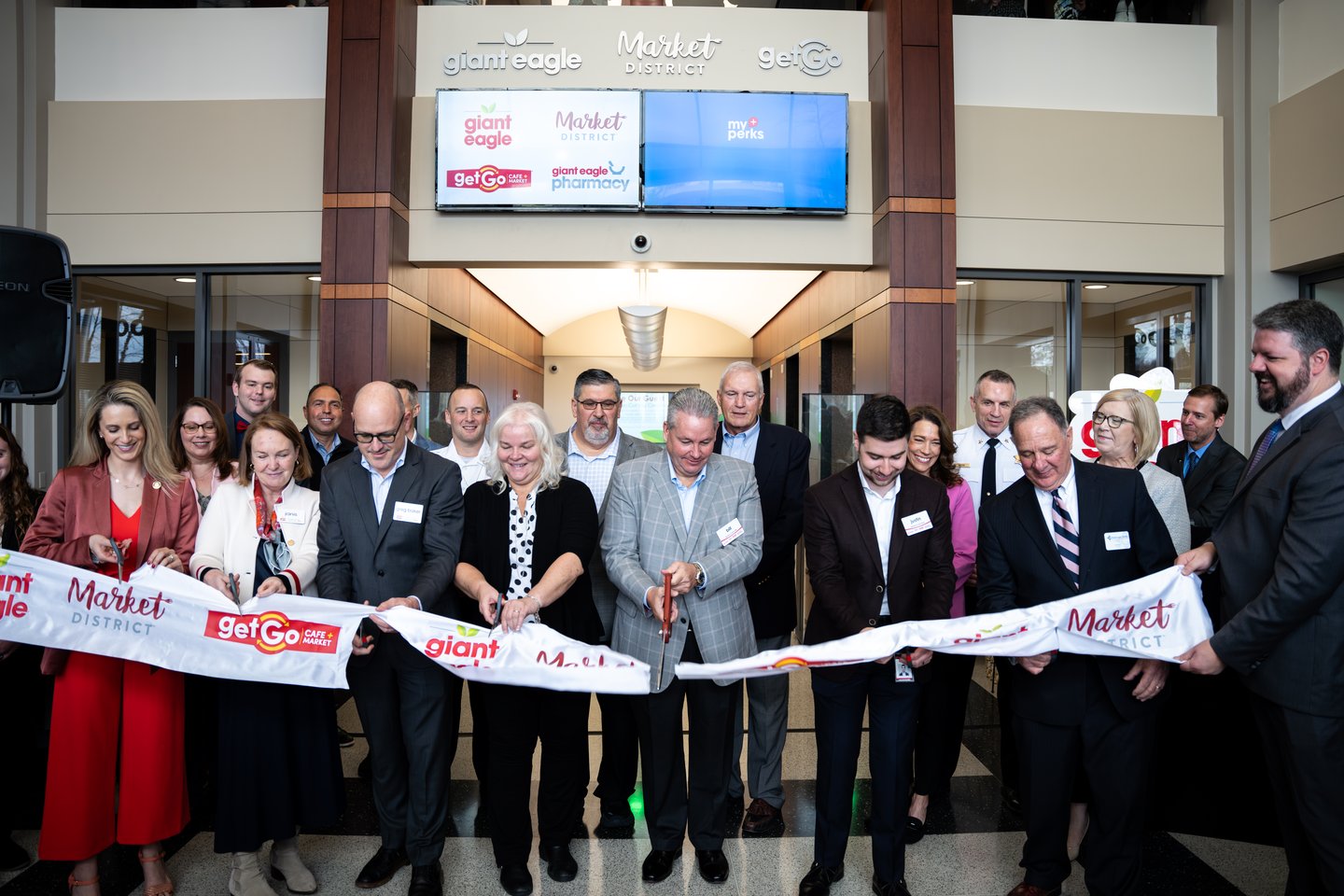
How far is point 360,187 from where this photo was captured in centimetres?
569

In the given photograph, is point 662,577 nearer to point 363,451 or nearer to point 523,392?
point 363,451

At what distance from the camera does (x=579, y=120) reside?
5.89 meters

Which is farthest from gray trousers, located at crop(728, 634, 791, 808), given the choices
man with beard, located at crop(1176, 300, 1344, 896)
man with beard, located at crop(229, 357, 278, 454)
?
man with beard, located at crop(229, 357, 278, 454)

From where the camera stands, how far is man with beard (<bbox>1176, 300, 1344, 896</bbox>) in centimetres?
214

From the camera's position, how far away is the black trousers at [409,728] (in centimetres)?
Result: 282

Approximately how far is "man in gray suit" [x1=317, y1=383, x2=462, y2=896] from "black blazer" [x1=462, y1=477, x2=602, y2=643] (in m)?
0.12

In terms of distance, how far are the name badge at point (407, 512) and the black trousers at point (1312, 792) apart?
268cm

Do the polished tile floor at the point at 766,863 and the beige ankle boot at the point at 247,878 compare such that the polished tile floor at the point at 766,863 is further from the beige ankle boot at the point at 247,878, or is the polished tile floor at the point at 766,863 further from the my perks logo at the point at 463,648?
the my perks logo at the point at 463,648

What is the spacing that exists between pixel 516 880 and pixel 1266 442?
2883 mm

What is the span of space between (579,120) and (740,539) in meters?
4.19

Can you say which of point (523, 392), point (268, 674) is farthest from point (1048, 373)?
point (523, 392)

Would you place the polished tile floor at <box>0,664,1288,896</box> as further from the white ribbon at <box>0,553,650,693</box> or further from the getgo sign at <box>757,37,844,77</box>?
the getgo sign at <box>757,37,844,77</box>

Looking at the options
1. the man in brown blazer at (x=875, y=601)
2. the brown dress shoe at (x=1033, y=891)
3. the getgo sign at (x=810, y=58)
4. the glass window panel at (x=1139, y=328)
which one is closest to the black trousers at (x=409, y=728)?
the man in brown blazer at (x=875, y=601)

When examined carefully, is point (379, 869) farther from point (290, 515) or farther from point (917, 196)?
point (917, 196)
